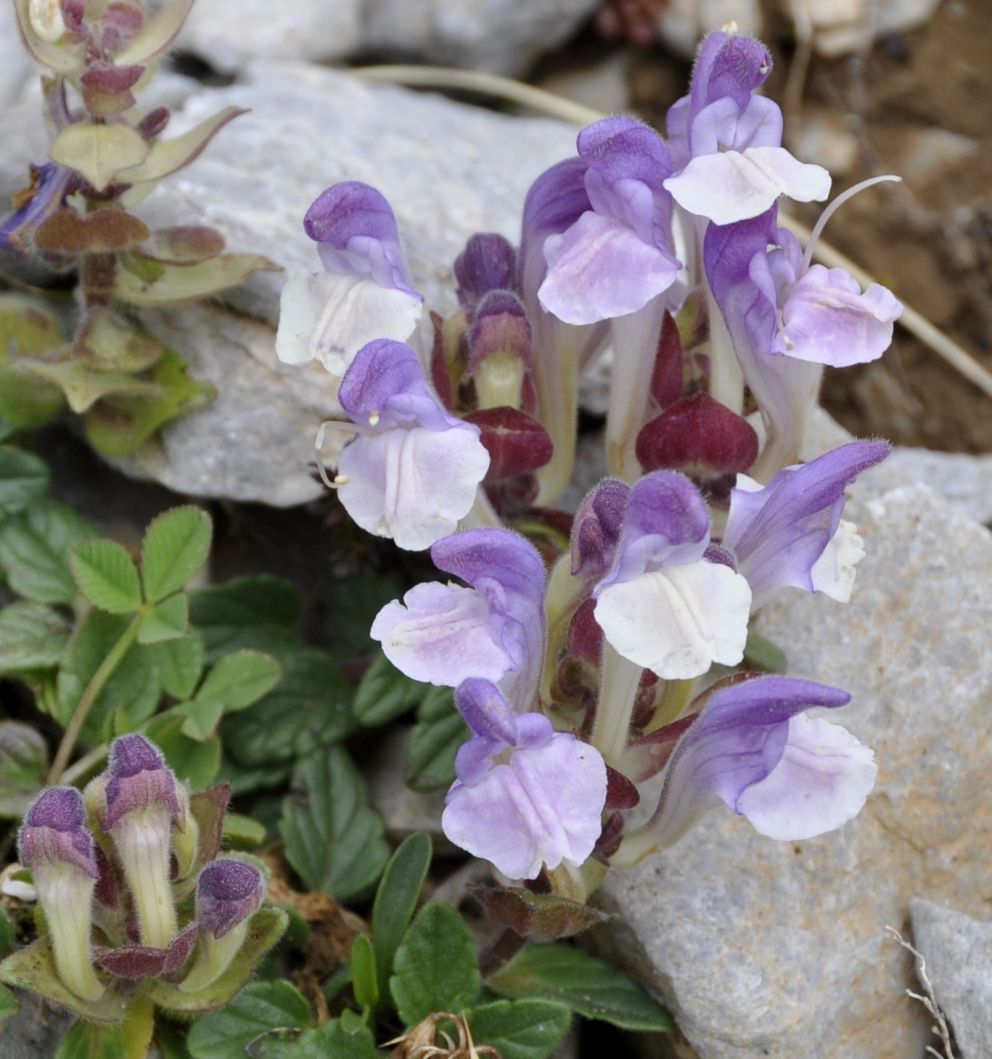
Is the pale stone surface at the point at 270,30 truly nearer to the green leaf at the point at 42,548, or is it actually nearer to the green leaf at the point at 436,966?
the green leaf at the point at 42,548

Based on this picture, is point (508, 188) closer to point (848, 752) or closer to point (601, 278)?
point (601, 278)

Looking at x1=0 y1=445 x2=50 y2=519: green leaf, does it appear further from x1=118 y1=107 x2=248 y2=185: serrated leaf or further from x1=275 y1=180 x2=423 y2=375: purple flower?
x1=275 y1=180 x2=423 y2=375: purple flower

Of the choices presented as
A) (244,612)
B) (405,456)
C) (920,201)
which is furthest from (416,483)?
(920,201)

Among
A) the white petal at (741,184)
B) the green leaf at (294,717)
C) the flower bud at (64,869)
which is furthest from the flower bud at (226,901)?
the white petal at (741,184)

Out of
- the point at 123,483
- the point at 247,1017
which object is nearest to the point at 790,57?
the point at 123,483

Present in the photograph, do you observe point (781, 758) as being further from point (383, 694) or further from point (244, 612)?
point (244, 612)
